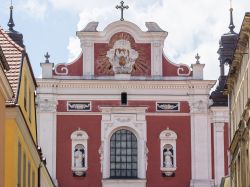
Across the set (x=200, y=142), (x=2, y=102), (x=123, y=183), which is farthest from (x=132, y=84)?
(x=2, y=102)

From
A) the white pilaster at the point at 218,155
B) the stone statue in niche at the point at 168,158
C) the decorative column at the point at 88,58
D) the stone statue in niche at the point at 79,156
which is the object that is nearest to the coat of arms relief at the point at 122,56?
the decorative column at the point at 88,58

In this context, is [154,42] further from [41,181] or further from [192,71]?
[41,181]

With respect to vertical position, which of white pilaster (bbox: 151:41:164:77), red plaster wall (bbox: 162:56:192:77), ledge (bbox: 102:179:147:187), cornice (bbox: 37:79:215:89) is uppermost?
white pilaster (bbox: 151:41:164:77)

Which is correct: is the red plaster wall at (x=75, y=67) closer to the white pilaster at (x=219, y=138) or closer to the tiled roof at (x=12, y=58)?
the white pilaster at (x=219, y=138)

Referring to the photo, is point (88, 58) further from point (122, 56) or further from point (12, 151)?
point (12, 151)

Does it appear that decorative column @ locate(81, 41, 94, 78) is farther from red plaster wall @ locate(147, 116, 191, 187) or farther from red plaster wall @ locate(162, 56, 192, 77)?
red plaster wall @ locate(147, 116, 191, 187)

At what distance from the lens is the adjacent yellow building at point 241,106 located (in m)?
23.3

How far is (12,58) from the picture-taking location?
23484 millimetres

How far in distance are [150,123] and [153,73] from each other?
259 cm

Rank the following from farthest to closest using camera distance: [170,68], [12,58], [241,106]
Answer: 1. [170,68]
2. [241,106]
3. [12,58]

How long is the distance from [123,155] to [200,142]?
400cm

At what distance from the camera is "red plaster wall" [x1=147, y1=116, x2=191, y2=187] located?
47.5 metres

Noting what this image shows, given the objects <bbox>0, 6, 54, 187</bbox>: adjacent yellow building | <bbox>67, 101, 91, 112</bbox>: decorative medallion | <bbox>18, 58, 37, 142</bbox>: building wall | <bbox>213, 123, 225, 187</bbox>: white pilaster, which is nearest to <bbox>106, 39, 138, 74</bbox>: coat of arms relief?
<bbox>67, 101, 91, 112</bbox>: decorative medallion

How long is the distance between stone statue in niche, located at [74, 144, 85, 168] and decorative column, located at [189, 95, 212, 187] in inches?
220
